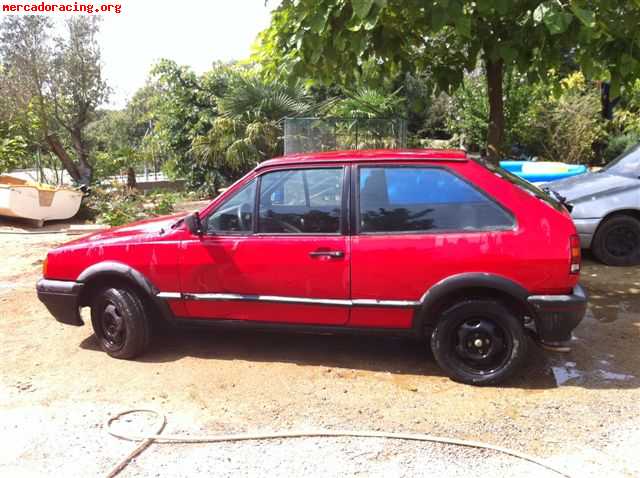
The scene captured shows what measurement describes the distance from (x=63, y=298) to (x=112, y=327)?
18.4 inches

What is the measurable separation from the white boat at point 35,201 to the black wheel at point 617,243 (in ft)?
34.4

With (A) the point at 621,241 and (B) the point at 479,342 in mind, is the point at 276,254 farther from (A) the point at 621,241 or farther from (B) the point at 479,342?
(A) the point at 621,241

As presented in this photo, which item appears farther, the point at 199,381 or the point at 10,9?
the point at 10,9

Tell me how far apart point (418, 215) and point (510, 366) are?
1233mm

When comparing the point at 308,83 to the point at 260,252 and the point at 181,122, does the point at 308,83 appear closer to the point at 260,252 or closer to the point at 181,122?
the point at 260,252

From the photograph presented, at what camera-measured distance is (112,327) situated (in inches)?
186

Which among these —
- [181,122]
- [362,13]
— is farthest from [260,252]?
[181,122]

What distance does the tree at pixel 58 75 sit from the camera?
13.2 meters

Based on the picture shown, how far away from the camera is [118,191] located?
37.5 feet

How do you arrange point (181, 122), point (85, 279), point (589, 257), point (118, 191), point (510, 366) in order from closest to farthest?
point (510, 366)
point (85, 279)
point (589, 257)
point (118, 191)
point (181, 122)

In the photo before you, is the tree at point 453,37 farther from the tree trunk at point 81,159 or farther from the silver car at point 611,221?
the tree trunk at point 81,159

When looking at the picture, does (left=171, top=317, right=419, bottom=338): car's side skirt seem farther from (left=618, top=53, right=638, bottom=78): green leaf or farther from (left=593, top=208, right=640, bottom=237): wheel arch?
(left=593, top=208, right=640, bottom=237): wheel arch

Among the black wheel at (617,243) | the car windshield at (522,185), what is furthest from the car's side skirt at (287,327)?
the black wheel at (617,243)

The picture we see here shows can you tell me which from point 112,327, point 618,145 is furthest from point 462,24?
point 618,145
